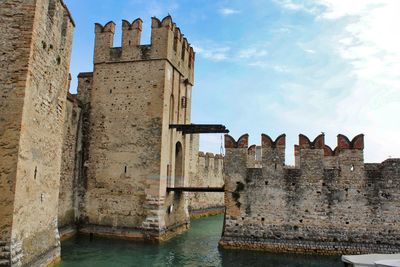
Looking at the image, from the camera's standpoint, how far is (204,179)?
27.6 metres

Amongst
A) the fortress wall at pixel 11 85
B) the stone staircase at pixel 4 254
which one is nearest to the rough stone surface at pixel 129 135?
the stone staircase at pixel 4 254

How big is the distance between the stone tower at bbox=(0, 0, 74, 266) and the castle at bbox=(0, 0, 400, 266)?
0.03 metres

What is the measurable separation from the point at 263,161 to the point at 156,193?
16.8 feet

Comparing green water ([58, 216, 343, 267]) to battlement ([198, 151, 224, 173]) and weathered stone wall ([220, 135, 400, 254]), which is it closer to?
weathered stone wall ([220, 135, 400, 254])

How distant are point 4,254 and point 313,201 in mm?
10409

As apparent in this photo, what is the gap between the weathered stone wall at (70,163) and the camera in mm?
16281

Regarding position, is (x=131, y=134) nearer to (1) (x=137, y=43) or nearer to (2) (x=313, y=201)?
(1) (x=137, y=43)

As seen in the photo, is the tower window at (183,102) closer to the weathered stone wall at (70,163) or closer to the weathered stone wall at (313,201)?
the weathered stone wall at (70,163)

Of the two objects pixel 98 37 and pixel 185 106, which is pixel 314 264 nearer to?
pixel 185 106

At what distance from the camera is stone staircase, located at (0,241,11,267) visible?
324 inches

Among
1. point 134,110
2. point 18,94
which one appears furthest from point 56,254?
point 134,110

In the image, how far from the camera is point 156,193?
16562mm

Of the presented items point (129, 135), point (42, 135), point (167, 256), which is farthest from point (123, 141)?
point (42, 135)

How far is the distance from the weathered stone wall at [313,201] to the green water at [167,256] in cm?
84
